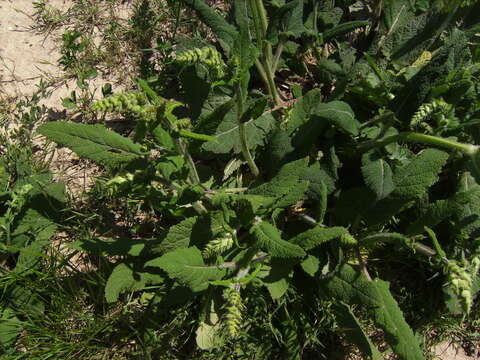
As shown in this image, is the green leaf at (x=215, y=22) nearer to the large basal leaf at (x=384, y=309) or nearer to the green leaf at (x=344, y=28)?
the green leaf at (x=344, y=28)

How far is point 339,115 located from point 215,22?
1.07 meters

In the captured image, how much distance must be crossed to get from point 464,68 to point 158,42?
232 cm

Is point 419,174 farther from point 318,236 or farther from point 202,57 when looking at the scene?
point 202,57

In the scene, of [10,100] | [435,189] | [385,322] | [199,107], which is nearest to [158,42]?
[199,107]

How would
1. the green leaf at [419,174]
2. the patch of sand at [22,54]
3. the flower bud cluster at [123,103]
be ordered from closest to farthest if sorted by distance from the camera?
the flower bud cluster at [123,103] → the green leaf at [419,174] → the patch of sand at [22,54]

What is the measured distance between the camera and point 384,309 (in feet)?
7.52

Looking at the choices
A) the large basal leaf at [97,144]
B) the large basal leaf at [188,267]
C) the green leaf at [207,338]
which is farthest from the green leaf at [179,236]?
the green leaf at [207,338]

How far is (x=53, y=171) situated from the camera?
332 cm

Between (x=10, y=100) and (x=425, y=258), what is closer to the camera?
(x=425, y=258)

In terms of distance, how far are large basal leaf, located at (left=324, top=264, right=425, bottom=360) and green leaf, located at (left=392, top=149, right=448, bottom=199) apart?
54 centimetres

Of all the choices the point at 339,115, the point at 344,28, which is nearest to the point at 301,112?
the point at 339,115

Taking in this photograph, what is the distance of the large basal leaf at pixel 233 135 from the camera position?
280cm

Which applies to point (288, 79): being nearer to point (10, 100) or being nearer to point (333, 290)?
point (333, 290)

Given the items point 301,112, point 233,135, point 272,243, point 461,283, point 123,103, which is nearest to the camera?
point 123,103
